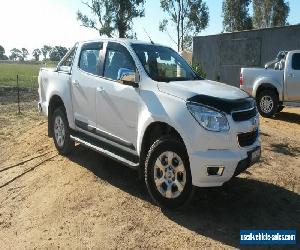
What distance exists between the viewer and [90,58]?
6.89 meters

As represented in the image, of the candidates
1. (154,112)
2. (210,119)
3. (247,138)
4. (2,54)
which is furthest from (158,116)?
(2,54)

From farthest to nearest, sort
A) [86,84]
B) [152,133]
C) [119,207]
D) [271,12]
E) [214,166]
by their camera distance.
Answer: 1. [271,12]
2. [86,84]
3. [119,207]
4. [152,133]
5. [214,166]

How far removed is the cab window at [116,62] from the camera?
19.7 feet

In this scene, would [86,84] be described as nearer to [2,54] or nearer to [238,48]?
[238,48]

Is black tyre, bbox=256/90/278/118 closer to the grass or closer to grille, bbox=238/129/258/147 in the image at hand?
the grass

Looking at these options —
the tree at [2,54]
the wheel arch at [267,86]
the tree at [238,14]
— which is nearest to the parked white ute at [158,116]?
the wheel arch at [267,86]

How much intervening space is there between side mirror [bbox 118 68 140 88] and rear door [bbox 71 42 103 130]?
0.59m

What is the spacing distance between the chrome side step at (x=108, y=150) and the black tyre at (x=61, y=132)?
0.27 meters

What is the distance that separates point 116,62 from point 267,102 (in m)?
7.26

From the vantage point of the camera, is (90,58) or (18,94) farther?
(18,94)

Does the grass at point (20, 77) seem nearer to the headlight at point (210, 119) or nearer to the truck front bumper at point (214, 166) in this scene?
the headlight at point (210, 119)

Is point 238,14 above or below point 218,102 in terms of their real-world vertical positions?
above

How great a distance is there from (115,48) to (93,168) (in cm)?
212

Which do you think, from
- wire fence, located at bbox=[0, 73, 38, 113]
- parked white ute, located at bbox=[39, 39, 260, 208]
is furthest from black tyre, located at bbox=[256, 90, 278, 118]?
wire fence, located at bbox=[0, 73, 38, 113]
